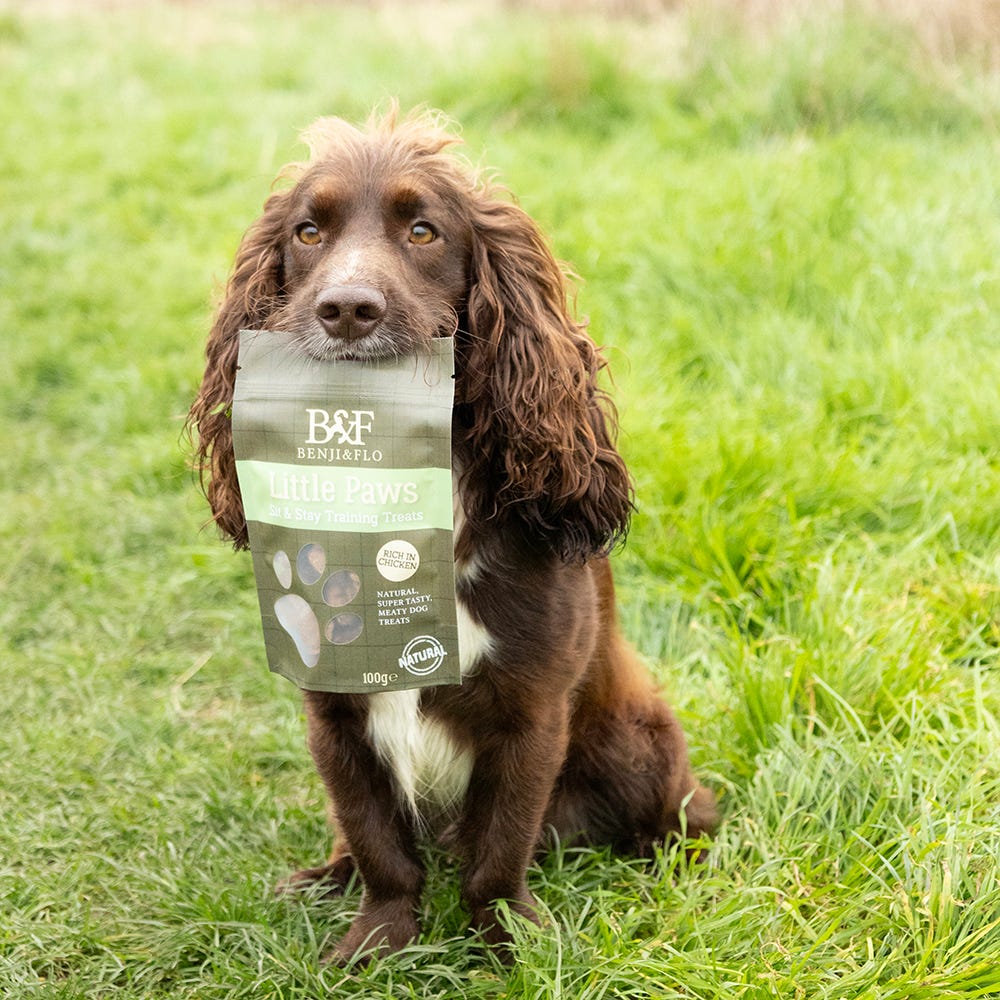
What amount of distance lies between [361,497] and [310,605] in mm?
244

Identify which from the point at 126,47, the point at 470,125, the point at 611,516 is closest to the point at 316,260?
the point at 611,516

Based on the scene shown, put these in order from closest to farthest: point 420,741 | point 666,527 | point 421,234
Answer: point 421,234 → point 420,741 → point 666,527

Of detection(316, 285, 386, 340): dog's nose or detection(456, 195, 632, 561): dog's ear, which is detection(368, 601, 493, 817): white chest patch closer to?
detection(456, 195, 632, 561): dog's ear

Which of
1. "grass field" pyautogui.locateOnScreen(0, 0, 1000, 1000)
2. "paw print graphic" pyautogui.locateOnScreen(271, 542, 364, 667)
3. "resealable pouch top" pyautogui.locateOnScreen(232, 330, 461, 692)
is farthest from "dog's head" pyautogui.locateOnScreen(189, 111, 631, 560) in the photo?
"grass field" pyautogui.locateOnScreen(0, 0, 1000, 1000)

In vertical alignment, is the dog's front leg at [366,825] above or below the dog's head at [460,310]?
below

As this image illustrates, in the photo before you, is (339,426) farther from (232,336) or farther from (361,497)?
(232,336)

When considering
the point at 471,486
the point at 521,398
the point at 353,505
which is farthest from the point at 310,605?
the point at 521,398

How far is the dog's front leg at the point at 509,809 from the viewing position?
2623 millimetres

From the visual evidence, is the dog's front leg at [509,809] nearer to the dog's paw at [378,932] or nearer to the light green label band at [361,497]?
the dog's paw at [378,932]

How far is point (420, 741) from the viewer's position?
2.62 m

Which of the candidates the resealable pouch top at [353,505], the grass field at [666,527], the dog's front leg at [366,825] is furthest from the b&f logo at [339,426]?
the grass field at [666,527]

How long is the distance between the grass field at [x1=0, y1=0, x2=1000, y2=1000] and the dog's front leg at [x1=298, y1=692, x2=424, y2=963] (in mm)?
96

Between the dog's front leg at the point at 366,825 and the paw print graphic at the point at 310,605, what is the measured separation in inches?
13.9

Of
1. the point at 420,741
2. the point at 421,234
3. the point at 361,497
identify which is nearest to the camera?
the point at 361,497
